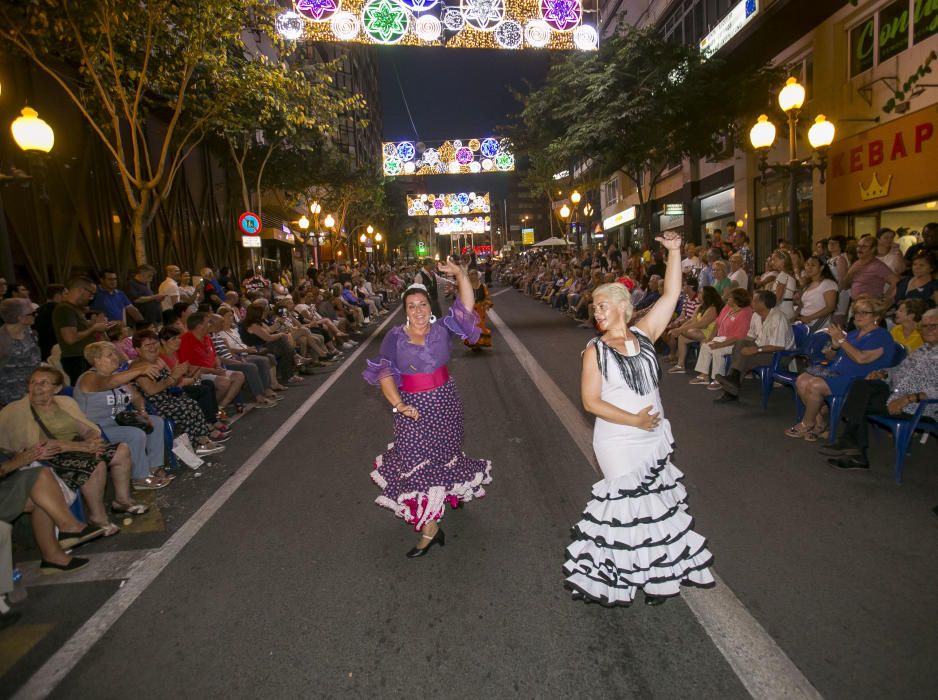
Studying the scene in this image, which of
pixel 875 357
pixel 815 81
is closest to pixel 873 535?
pixel 875 357

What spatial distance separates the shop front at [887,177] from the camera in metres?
12.0

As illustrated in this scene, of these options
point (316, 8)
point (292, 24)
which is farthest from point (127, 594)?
point (316, 8)

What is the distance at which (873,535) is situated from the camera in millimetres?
3867

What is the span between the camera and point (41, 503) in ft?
13.3

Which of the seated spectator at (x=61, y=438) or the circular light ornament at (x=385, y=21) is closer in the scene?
the seated spectator at (x=61, y=438)

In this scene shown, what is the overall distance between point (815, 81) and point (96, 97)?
56.0 feet

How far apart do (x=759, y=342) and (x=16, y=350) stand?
28.2ft

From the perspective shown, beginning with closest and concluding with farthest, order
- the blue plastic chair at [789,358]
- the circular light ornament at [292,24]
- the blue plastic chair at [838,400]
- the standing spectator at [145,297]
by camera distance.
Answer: the blue plastic chair at [838,400], the blue plastic chair at [789,358], the standing spectator at [145,297], the circular light ornament at [292,24]

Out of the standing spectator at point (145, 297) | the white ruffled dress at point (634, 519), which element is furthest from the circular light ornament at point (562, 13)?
the white ruffled dress at point (634, 519)

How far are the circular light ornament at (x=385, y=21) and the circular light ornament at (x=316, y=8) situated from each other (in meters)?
1.31

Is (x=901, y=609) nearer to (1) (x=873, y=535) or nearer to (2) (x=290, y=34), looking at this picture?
(1) (x=873, y=535)

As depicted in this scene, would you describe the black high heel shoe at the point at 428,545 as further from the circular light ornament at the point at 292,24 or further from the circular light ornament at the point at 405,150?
the circular light ornament at the point at 405,150

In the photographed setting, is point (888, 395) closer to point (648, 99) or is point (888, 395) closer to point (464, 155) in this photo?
point (648, 99)

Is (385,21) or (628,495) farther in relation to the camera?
(385,21)
